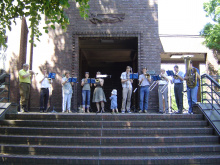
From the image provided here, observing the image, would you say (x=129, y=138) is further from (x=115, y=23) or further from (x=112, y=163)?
(x=115, y=23)

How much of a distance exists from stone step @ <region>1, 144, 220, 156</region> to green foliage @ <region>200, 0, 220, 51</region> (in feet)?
37.8

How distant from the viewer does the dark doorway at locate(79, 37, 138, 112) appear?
15.5m

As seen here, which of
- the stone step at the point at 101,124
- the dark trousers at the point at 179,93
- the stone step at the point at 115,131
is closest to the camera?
the stone step at the point at 115,131

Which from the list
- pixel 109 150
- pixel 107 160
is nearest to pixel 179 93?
pixel 109 150

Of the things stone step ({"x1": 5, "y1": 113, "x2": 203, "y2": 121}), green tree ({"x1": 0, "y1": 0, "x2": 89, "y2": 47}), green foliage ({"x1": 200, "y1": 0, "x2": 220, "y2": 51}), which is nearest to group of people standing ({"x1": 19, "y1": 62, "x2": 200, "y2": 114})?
stone step ({"x1": 5, "y1": 113, "x2": 203, "y2": 121})

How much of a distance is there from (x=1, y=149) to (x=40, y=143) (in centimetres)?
94

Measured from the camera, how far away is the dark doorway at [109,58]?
1552 cm

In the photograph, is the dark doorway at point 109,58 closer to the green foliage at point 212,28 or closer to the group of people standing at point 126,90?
the group of people standing at point 126,90

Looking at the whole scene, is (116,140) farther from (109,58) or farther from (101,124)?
(109,58)

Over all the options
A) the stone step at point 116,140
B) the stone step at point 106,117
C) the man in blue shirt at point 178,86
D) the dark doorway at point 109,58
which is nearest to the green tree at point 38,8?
the stone step at point 106,117

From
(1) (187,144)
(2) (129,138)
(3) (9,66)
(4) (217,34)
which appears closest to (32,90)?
(3) (9,66)

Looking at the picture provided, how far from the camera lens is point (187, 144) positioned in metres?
6.54

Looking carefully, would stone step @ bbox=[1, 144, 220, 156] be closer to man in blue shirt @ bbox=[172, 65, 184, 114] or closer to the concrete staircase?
the concrete staircase

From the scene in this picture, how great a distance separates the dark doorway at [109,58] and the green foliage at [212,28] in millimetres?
4839
